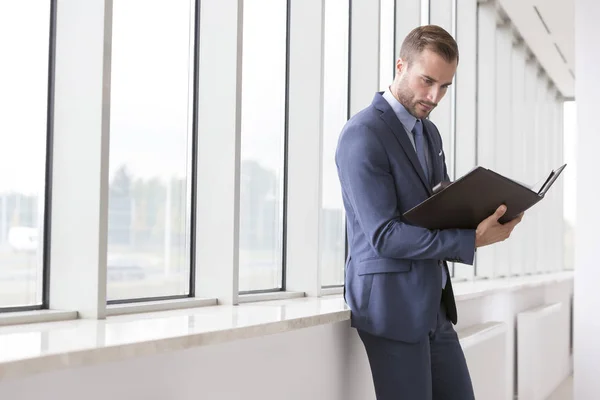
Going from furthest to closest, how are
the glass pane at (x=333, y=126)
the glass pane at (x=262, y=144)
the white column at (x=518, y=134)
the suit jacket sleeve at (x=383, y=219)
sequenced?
the white column at (x=518, y=134) → the glass pane at (x=333, y=126) → the glass pane at (x=262, y=144) → the suit jacket sleeve at (x=383, y=219)

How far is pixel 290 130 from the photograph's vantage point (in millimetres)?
3756

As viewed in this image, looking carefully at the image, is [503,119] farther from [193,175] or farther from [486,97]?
[193,175]

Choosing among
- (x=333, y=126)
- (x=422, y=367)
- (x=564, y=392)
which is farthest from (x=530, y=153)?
(x=422, y=367)

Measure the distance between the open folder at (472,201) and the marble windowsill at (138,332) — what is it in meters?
0.51

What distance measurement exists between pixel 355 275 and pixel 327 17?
2.01m

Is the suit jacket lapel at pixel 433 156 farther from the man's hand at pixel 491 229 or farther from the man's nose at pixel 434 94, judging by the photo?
the man's hand at pixel 491 229

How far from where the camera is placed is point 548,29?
8039 mm

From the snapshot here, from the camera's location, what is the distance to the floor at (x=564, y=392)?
695 cm

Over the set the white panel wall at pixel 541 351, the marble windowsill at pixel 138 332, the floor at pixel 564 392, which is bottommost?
the floor at pixel 564 392

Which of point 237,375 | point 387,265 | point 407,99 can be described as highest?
point 407,99

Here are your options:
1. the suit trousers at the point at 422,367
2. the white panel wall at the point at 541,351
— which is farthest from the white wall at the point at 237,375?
the white panel wall at the point at 541,351

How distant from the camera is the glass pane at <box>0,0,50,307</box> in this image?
2.29 m

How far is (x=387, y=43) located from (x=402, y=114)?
2631mm

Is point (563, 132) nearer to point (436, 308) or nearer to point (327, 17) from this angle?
point (327, 17)
